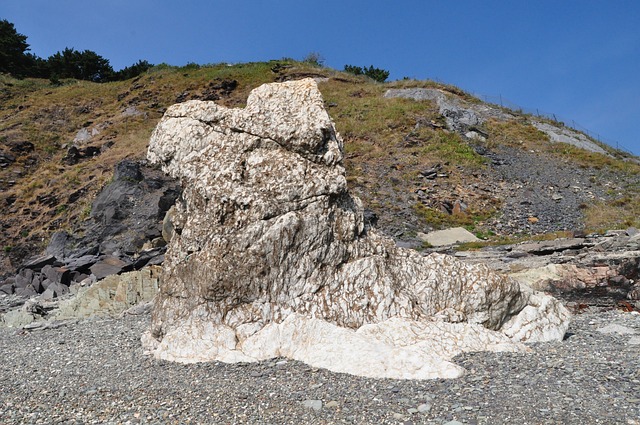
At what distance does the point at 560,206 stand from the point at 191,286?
3532cm

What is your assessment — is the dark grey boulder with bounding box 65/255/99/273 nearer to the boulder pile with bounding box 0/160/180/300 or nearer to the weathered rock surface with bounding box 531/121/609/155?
the boulder pile with bounding box 0/160/180/300

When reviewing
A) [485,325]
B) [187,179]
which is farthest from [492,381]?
[187,179]

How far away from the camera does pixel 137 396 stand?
27.0ft

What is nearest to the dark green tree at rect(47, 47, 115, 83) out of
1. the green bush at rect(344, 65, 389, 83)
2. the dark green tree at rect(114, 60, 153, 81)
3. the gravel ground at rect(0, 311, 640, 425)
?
the dark green tree at rect(114, 60, 153, 81)

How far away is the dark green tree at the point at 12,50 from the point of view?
84.9 metres

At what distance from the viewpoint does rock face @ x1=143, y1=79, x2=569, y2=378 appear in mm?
10273

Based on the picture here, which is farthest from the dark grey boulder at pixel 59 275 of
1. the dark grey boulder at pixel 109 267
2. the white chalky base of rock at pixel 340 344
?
the white chalky base of rock at pixel 340 344

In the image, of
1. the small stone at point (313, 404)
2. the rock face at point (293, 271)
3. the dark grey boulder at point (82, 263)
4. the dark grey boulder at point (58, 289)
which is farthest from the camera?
the dark grey boulder at point (82, 263)

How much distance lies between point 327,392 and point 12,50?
101 meters

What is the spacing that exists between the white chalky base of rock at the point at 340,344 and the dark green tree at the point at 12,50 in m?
91.5

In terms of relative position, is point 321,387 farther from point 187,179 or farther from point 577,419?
point 187,179

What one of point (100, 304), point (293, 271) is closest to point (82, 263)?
point (100, 304)

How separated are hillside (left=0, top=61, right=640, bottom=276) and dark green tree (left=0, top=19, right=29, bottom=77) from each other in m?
15.9

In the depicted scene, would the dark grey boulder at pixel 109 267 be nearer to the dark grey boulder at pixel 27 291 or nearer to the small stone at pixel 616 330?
the dark grey boulder at pixel 27 291
